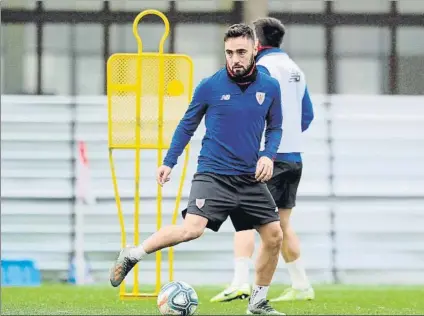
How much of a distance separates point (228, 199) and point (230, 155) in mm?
244

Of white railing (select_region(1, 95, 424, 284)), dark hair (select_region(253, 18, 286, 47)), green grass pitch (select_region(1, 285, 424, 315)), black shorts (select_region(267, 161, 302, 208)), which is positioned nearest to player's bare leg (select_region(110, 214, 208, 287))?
green grass pitch (select_region(1, 285, 424, 315))

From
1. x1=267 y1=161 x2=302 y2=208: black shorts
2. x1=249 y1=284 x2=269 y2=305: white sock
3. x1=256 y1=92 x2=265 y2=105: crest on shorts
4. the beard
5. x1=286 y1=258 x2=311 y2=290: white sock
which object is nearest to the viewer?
the beard

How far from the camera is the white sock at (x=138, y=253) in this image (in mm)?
7285

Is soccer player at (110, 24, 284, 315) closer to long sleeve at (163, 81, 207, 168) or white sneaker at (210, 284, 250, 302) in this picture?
long sleeve at (163, 81, 207, 168)

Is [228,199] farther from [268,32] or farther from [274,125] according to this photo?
[268,32]

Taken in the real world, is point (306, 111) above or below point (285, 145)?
above

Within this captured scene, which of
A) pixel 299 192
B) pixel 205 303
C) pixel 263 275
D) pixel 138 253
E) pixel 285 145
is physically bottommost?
pixel 205 303

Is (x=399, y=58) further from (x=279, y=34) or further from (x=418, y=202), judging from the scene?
(x=279, y=34)

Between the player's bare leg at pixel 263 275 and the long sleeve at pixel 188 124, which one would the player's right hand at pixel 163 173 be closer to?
the long sleeve at pixel 188 124

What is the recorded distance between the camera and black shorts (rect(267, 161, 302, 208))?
8.51 metres

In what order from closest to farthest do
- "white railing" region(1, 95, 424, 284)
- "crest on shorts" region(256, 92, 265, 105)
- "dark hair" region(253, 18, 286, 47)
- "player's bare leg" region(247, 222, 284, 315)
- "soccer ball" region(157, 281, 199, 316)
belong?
1. "soccer ball" region(157, 281, 199, 316)
2. "crest on shorts" region(256, 92, 265, 105)
3. "player's bare leg" region(247, 222, 284, 315)
4. "dark hair" region(253, 18, 286, 47)
5. "white railing" region(1, 95, 424, 284)

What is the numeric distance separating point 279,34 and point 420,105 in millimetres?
4824

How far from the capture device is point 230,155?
721 cm

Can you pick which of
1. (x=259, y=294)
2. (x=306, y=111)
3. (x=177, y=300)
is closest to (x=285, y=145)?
(x=306, y=111)
